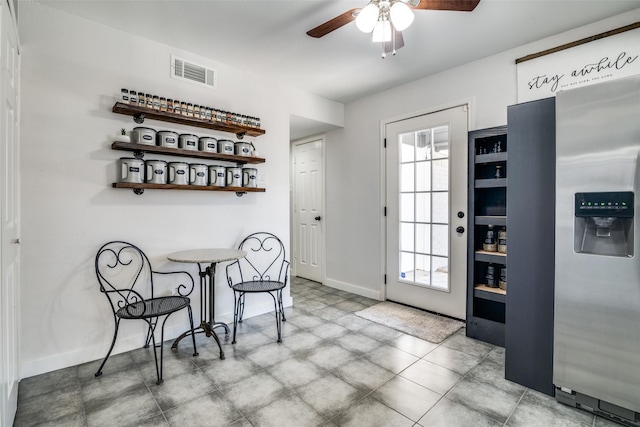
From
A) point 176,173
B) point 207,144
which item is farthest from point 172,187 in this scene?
point 207,144

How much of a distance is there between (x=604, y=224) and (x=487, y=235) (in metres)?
1.09

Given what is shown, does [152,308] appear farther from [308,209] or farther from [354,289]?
[308,209]

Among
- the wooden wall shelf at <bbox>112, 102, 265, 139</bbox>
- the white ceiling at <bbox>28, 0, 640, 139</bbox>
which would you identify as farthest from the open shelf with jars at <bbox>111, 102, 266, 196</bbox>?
the white ceiling at <bbox>28, 0, 640, 139</bbox>

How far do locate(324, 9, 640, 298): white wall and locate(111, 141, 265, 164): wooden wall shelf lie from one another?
1413 millimetres

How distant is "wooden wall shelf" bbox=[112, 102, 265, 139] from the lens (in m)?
2.41

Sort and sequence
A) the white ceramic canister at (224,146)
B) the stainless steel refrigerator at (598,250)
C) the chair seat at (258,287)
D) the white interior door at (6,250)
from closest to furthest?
1. the white interior door at (6,250)
2. the stainless steel refrigerator at (598,250)
3. the chair seat at (258,287)
4. the white ceramic canister at (224,146)

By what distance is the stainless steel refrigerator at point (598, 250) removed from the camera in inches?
62.9

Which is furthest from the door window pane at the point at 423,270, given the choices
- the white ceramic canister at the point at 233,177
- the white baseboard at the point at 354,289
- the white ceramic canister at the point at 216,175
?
the white ceramic canister at the point at 216,175

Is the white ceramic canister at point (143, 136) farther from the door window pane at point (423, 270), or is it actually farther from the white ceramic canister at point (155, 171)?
the door window pane at point (423, 270)

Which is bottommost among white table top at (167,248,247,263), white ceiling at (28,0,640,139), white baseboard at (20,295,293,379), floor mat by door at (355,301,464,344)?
floor mat by door at (355,301,464,344)

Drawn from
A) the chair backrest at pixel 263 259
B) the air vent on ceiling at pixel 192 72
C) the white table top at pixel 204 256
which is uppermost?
the air vent on ceiling at pixel 192 72

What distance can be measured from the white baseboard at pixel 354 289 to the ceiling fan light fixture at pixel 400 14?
2915 millimetres

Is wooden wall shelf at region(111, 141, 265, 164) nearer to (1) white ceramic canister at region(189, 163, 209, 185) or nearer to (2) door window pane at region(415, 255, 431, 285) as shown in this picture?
(1) white ceramic canister at region(189, 163, 209, 185)

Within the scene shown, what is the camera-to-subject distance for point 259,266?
338cm
